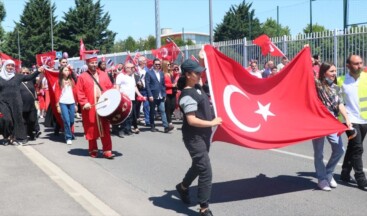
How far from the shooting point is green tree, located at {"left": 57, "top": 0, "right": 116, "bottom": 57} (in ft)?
215

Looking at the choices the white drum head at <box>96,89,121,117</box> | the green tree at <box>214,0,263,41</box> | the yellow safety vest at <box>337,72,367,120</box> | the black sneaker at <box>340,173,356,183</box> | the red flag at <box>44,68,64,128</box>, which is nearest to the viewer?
the yellow safety vest at <box>337,72,367,120</box>

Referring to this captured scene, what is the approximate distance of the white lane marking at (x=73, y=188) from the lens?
5.71 metres

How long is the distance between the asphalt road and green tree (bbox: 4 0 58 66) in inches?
2416

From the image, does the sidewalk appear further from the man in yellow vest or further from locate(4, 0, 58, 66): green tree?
Answer: locate(4, 0, 58, 66): green tree

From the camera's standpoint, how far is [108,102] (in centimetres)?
888

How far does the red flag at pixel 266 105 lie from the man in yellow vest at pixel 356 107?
346 mm

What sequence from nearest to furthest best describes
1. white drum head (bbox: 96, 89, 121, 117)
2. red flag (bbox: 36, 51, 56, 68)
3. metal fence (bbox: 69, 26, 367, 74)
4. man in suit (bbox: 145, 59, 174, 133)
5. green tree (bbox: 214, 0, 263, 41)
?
white drum head (bbox: 96, 89, 121, 117) < man in suit (bbox: 145, 59, 174, 133) < red flag (bbox: 36, 51, 56, 68) < metal fence (bbox: 69, 26, 367, 74) < green tree (bbox: 214, 0, 263, 41)

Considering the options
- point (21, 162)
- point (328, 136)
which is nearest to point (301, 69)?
point (328, 136)

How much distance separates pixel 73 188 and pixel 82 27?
201 ft

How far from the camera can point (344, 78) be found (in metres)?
6.66

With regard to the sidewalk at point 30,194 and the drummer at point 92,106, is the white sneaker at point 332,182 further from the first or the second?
the drummer at point 92,106

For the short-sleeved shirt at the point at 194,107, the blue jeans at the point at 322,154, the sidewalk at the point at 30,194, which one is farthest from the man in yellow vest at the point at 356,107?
the sidewalk at the point at 30,194

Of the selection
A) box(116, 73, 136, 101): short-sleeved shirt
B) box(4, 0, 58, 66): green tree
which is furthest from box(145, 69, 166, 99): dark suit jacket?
box(4, 0, 58, 66): green tree

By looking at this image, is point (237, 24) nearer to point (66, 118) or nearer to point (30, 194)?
point (66, 118)
